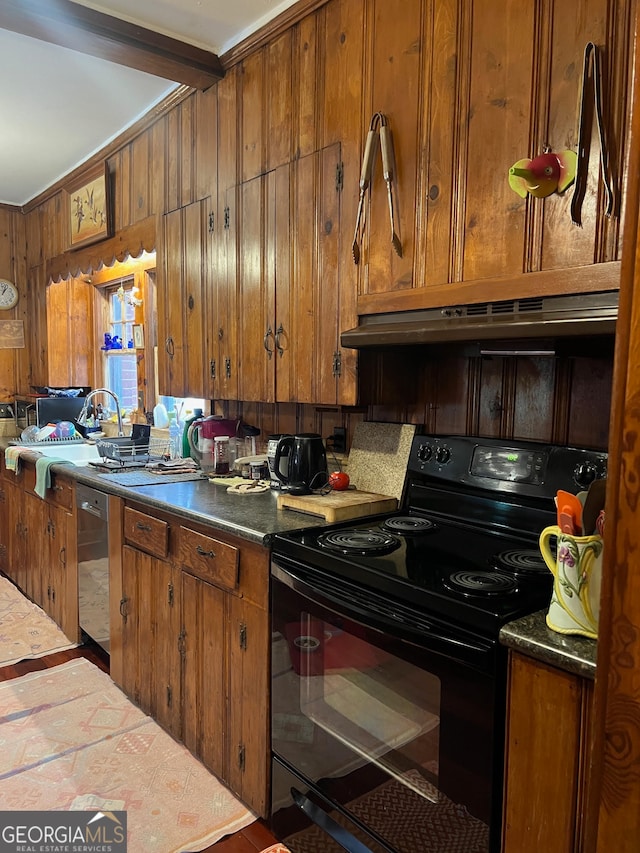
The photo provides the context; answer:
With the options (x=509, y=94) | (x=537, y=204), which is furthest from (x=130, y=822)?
(x=509, y=94)

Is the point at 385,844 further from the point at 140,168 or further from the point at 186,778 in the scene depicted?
the point at 140,168

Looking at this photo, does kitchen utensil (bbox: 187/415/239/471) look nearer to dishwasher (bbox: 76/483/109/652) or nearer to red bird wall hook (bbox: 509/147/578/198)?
dishwasher (bbox: 76/483/109/652)

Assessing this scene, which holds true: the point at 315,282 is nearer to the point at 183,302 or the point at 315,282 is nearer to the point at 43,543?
the point at 183,302

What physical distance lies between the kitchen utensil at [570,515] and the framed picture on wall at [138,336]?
10.8 ft

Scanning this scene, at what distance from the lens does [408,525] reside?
1.74 metres

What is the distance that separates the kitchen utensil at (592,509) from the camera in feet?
3.39

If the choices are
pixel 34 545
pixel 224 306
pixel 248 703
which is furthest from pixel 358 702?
pixel 34 545

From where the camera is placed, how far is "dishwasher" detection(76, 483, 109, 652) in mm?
2566

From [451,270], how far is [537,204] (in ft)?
0.92

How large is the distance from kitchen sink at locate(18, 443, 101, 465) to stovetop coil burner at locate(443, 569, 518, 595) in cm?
285

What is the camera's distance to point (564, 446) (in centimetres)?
158

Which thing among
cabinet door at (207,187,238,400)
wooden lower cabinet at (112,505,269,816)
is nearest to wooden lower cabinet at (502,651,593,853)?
wooden lower cabinet at (112,505,269,816)

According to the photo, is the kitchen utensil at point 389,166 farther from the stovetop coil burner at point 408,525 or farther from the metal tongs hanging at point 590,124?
the stovetop coil burner at point 408,525

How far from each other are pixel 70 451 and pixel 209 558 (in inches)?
86.3
